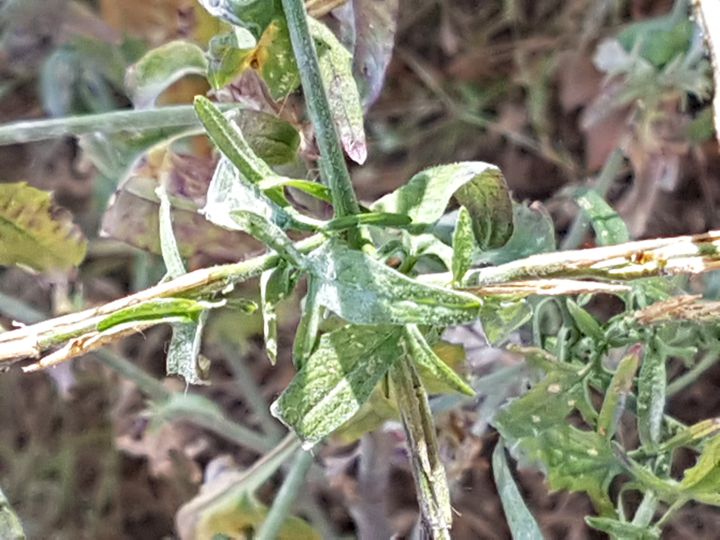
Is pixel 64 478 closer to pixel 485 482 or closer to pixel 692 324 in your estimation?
pixel 485 482

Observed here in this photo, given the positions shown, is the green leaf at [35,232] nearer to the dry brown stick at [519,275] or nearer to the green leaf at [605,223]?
the dry brown stick at [519,275]

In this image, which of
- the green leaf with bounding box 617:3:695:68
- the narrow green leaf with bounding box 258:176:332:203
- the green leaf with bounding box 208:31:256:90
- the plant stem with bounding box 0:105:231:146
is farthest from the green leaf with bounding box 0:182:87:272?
the green leaf with bounding box 617:3:695:68

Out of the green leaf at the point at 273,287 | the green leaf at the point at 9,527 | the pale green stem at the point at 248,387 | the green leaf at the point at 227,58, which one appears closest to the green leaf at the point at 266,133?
the green leaf at the point at 227,58

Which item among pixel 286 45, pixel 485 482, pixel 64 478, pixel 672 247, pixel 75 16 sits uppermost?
pixel 75 16

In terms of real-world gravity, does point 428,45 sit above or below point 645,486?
above

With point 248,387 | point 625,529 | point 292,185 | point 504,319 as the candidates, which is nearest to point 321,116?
point 292,185

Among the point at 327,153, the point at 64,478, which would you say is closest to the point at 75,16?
the point at 64,478
